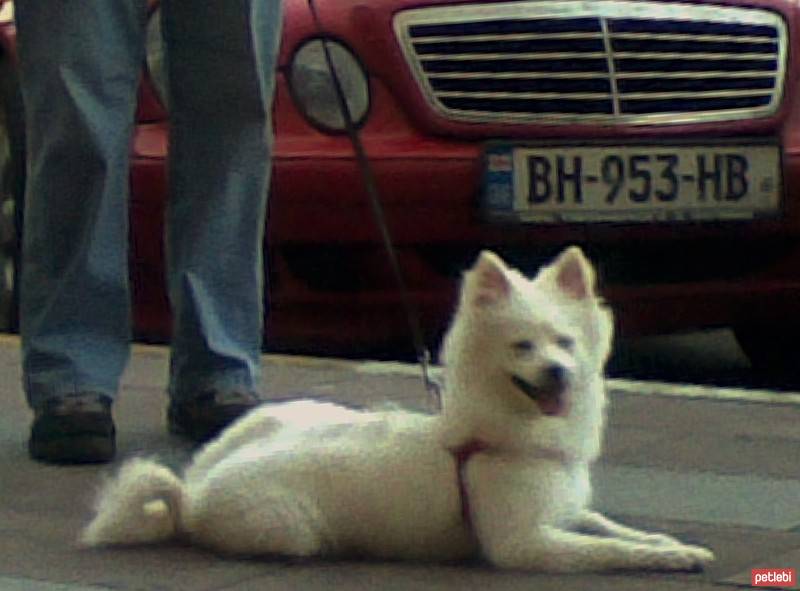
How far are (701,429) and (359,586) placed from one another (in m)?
1.62

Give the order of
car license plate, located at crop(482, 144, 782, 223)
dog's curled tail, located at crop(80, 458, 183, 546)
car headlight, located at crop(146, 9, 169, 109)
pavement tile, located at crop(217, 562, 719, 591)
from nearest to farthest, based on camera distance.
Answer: pavement tile, located at crop(217, 562, 719, 591)
dog's curled tail, located at crop(80, 458, 183, 546)
car license plate, located at crop(482, 144, 782, 223)
car headlight, located at crop(146, 9, 169, 109)

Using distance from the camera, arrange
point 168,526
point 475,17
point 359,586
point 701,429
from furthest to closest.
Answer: point 475,17
point 701,429
point 168,526
point 359,586

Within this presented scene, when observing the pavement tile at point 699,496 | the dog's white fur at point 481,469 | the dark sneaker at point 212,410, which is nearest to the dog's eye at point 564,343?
the dog's white fur at point 481,469

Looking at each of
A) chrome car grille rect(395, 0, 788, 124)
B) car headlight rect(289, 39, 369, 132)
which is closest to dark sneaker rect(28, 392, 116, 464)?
car headlight rect(289, 39, 369, 132)

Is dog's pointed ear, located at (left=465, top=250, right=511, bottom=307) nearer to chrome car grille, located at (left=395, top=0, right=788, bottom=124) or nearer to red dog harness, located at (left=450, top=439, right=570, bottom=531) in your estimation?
red dog harness, located at (left=450, top=439, right=570, bottom=531)

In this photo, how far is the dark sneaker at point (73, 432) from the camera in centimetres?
465

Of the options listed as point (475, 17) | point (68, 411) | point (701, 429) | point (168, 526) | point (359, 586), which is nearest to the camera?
point (359, 586)

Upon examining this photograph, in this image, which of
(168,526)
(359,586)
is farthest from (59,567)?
(359,586)

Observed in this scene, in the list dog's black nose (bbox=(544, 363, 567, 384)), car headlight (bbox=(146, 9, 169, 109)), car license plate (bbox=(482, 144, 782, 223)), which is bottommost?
car license plate (bbox=(482, 144, 782, 223))

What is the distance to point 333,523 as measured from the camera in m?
3.78

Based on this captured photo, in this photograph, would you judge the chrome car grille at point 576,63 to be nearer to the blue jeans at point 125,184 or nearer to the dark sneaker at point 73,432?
the blue jeans at point 125,184

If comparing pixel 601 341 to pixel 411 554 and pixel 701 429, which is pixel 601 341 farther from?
pixel 701 429

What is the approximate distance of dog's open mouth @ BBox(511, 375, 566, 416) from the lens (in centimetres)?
365

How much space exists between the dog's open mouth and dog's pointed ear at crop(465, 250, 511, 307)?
0.12 m
